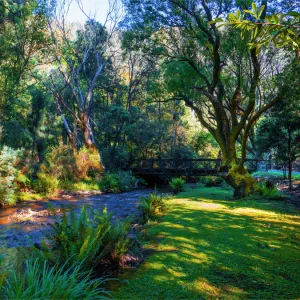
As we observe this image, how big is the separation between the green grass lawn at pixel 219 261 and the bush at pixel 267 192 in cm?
316

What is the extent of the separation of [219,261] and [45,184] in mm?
10630

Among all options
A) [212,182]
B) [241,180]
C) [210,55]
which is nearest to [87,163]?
[212,182]

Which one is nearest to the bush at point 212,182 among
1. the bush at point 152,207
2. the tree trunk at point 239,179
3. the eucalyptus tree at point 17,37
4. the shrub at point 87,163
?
the shrub at point 87,163

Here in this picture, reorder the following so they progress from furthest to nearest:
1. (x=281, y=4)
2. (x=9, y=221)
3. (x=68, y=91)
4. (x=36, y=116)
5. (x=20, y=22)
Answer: (x=68, y=91) → (x=36, y=116) → (x=20, y=22) → (x=281, y=4) → (x=9, y=221)

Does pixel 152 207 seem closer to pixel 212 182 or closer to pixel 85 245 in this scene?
pixel 85 245

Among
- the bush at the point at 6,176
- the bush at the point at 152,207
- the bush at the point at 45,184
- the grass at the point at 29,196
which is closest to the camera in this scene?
the bush at the point at 152,207

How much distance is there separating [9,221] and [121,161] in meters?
13.8

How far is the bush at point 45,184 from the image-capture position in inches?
477

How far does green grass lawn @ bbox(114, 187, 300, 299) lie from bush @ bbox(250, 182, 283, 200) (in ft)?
10.4

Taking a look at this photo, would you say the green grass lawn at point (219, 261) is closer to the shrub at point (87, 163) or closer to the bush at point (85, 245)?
the bush at point (85, 245)

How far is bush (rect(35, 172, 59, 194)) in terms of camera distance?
12125mm

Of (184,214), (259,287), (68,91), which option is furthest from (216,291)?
(68,91)

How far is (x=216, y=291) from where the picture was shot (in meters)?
2.66

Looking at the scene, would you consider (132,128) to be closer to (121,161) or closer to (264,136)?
(121,161)
